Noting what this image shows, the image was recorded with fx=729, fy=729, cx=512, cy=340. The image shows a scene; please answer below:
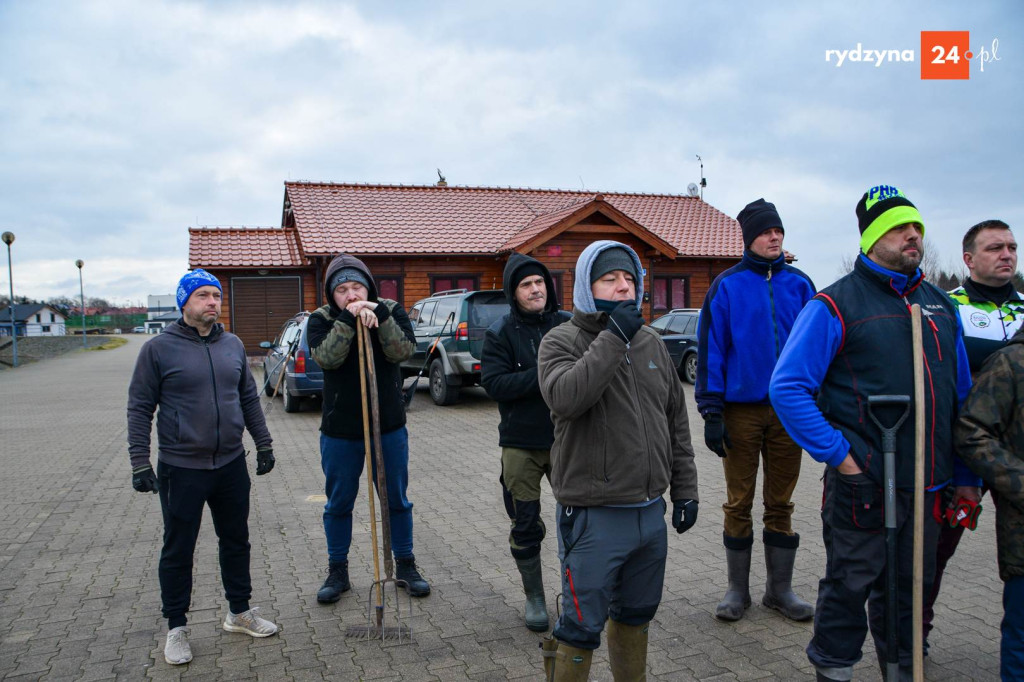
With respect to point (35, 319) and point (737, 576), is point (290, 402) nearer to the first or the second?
point (737, 576)

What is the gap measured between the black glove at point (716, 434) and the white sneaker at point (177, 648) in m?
2.79

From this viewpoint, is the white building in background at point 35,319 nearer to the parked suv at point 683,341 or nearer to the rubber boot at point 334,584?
the parked suv at point 683,341

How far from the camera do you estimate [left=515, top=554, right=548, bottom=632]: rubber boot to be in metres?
3.81

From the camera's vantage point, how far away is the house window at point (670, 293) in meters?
22.4

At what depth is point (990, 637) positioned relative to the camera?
3.63 meters

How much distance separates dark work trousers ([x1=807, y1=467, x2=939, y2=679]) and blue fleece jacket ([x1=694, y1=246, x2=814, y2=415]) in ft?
3.33

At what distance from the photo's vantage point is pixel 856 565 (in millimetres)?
2725

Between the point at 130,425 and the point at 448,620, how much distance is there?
76.4 inches

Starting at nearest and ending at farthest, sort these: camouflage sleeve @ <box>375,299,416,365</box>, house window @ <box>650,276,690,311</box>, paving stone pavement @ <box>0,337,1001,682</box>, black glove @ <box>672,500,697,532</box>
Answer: black glove @ <box>672,500,697,532</box> < paving stone pavement @ <box>0,337,1001,682</box> < camouflage sleeve @ <box>375,299,416,365</box> < house window @ <box>650,276,690,311</box>

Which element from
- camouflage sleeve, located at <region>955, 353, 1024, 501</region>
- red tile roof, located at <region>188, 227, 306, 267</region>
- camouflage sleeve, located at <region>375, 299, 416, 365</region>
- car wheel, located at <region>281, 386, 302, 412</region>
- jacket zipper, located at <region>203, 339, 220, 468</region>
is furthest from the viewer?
red tile roof, located at <region>188, 227, 306, 267</region>

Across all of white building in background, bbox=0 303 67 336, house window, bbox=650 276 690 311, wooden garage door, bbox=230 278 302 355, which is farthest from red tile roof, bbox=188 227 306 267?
white building in background, bbox=0 303 67 336

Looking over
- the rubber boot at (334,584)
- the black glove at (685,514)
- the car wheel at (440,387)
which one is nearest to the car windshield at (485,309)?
the car wheel at (440,387)

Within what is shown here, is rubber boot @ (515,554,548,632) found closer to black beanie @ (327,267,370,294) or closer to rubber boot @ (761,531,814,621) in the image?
rubber boot @ (761,531,814,621)

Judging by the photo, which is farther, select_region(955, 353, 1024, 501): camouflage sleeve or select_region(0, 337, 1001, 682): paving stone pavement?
select_region(0, 337, 1001, 682): paving stone pavement
